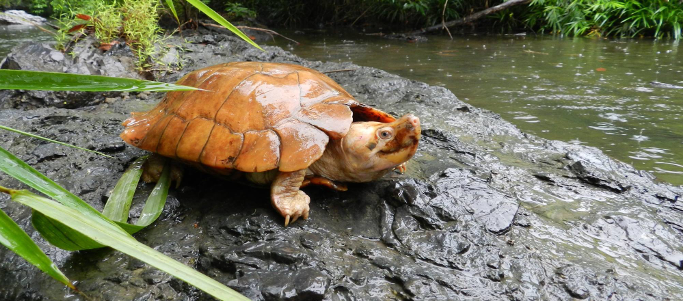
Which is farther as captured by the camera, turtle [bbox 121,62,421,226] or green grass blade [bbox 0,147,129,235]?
turtle [bbox 121,62,421,226]

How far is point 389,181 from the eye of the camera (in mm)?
2334

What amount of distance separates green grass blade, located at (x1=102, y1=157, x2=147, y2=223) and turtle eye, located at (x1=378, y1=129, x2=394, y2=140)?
48.5 inches

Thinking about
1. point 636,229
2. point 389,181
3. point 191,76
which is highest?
point 191,76

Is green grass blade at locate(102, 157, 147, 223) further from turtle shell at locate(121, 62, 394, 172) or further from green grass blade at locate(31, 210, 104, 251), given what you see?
green grass blade at locate(31, 210, 104, 251)

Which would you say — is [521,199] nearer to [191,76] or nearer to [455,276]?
[455,276]

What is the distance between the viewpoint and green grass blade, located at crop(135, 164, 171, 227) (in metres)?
2.02

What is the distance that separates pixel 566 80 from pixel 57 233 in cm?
650

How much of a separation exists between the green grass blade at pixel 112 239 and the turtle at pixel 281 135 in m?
0.87

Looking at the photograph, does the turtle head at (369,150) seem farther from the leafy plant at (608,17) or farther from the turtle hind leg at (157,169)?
the leafy plant at (608,17)

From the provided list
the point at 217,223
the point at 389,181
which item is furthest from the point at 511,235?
the point at 217,223

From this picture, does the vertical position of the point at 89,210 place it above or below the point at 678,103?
above

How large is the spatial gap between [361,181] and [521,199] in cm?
98

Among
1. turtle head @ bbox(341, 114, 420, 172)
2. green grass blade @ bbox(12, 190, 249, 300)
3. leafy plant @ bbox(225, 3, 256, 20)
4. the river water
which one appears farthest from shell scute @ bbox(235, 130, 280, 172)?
leafy plant @ bbox(225, 3, 256, 20)

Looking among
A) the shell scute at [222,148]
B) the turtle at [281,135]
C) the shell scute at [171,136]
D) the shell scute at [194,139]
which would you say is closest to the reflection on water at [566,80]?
the turtle at [281,135]
